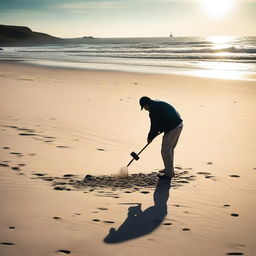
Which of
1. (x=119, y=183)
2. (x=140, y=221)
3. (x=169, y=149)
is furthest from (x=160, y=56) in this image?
(x=140, y=221)

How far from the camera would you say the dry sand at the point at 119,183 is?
4863 millimetres

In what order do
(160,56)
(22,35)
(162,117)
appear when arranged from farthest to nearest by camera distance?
(22,35) → (160,56) → (162,117)

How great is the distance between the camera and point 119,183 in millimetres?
6781

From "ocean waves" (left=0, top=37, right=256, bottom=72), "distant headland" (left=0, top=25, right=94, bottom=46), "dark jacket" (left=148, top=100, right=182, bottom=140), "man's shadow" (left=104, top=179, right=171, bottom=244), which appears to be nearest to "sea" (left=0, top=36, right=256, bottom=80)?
"ocean waves" (left=0, top=37, right=256, bottom=72)

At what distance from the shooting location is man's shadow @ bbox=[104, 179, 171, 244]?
196 inches

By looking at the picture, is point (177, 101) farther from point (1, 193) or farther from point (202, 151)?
point (1, 193)

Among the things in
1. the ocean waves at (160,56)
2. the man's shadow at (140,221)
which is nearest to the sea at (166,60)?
the ocean waves at (160,56)

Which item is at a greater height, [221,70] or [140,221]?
[221,70]

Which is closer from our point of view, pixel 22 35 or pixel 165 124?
pixel 165 124

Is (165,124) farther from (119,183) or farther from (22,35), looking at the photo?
(22,35)

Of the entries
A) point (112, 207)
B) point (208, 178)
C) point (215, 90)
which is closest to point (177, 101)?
point (215, 90)

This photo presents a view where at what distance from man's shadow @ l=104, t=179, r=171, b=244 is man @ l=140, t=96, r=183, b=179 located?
0.80 m

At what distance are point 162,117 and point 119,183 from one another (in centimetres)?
130

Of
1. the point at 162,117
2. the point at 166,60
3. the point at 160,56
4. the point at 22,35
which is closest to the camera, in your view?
the point at 162,117
